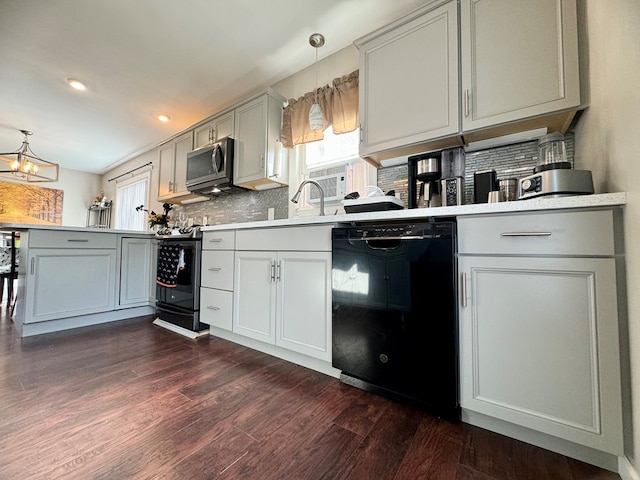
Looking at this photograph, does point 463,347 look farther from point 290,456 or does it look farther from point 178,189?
point 178,189

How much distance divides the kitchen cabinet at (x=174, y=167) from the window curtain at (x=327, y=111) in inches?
55.5

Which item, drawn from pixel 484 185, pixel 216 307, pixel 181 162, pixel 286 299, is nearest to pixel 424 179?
pixel 484 185

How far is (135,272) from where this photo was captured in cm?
301

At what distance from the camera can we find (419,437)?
3.43 ft

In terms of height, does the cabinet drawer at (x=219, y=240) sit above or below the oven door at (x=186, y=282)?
above

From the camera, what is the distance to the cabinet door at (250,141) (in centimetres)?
242

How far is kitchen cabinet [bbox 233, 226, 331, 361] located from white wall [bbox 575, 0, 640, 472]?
116 centimetres

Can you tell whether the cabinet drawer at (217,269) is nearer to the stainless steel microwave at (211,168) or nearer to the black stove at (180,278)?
the black stove at (180,278)

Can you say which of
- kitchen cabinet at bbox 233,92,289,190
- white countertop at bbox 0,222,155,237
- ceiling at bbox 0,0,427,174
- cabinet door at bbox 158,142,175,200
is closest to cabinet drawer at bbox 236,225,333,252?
kitchen cabinet at bbox 233,92,289,190

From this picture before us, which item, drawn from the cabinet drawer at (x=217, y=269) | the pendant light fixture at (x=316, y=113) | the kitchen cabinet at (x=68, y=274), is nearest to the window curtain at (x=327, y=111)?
the pendant light fixture at (x=316, y=113)

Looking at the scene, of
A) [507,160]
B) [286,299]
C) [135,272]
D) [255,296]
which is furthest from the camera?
[135,272]

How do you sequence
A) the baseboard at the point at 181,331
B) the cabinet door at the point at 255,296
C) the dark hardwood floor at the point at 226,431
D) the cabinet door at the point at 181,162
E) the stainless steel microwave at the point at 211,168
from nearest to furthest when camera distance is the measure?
1. the dark hardwood floor at the point at 226,431
2. the cabinet door at the point at 255,296
3. the baseboard at the point at 181,331
4. the stainless steel microwave at the point at 211,168
5. the cabinet door at the point at 181,162

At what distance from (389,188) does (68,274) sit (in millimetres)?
3072

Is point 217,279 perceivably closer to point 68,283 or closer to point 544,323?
point 68,283
